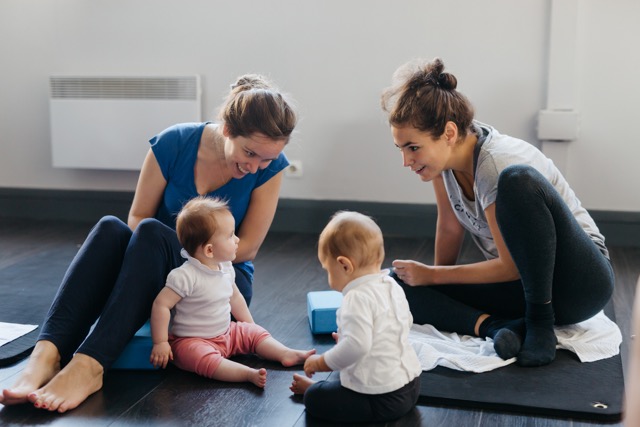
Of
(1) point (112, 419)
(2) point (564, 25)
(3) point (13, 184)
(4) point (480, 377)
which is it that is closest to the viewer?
(1) point (112, 419)

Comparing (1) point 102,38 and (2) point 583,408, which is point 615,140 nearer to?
(2) point 583,408

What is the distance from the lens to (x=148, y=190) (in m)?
2.17

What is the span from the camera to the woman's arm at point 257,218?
217 cm

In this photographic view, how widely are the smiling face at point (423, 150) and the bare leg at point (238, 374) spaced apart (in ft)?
2.01

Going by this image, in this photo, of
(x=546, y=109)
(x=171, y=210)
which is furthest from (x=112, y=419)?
(x=546, y=109)

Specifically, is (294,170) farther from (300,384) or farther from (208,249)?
(300,384)

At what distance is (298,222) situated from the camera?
3.74m

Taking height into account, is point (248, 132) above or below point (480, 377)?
above

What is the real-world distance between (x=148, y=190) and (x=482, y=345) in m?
0.95

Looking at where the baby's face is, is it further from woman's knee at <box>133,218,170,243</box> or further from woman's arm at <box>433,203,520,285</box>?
woman's arm at <box>433,203,520,285</box>

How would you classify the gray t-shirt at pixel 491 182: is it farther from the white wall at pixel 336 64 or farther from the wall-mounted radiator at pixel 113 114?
the wall-mounted radiator at pixel 113 114

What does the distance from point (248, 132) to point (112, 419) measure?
737 millimetres

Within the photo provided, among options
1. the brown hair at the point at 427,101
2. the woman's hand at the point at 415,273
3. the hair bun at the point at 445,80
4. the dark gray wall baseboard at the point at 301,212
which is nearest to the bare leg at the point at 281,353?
the woman's hand at the point at 415,273

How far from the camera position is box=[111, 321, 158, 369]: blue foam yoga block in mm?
1923
